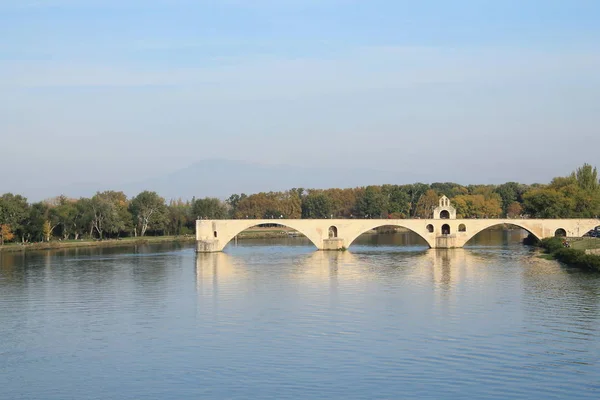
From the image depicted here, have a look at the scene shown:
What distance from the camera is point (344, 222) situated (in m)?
56.6

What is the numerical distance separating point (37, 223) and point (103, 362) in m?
46.3

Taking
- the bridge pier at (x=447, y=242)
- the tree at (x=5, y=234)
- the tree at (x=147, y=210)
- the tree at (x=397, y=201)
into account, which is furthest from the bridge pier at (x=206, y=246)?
the tree at (x=397, y=201)

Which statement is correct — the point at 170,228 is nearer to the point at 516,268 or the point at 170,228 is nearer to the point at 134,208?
the point at 134,208

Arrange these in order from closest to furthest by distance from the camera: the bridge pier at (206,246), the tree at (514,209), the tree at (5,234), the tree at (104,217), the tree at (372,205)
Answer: the bridge pier at (206,246) → the tree at (5,234) → the tree at (104,217) → the tree at (372,205) → the tree at (514,209)

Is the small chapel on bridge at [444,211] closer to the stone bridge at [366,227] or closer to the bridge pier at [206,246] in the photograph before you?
the stone bridge at [366,227]

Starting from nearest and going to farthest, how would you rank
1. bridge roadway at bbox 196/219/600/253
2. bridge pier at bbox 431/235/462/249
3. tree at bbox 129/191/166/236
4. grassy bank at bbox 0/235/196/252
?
1. bridge roadway at bbox 196/219/600/253
2. bridge pier at bbox 431/235/462/249
3. grassy bank at bbox 0/235/196/252
4. tree at bbox 129/191/166/236

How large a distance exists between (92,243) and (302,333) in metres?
44.4

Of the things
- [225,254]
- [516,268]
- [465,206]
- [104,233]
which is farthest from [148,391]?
[465,206]

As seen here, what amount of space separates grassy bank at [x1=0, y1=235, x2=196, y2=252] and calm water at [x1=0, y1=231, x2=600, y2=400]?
19597 mm

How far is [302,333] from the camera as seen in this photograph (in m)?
23.2

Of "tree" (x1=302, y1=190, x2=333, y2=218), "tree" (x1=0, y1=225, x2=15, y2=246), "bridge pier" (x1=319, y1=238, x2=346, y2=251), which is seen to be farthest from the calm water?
"tree" (x1=302, y1=190, x2=333, y2=218)

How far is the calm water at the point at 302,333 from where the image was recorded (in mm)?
17953

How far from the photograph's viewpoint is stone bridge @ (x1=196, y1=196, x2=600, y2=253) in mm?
55125

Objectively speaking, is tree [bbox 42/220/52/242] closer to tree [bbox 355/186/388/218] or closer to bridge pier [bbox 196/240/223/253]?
bridge pier [bbox 196/240/223/253]
